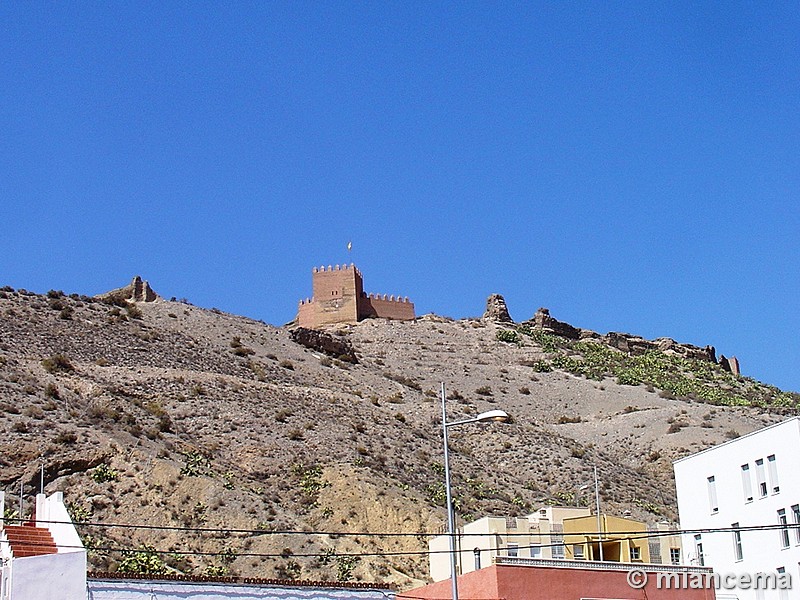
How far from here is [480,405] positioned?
88.6 metres

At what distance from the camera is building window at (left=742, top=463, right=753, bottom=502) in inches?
1607

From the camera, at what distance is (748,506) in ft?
134

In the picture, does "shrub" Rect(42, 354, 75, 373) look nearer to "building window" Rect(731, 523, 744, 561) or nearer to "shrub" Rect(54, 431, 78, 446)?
"shrub" Rect(54, 431, 78, 446)

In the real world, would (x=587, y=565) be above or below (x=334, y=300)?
below

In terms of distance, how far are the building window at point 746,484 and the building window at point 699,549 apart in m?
2.74

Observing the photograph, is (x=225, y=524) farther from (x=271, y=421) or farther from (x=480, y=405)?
(x=480, y=405)

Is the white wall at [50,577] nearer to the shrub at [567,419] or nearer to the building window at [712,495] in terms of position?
the building window at [712,495]

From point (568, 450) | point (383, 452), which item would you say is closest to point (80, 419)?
point (383, 452)

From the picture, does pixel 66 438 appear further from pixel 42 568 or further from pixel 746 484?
pixel 746 484

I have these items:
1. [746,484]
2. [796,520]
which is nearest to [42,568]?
[796,520]

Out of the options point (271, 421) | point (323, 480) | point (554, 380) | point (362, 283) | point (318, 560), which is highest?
point (362, 283)

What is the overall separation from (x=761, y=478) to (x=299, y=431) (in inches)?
1130

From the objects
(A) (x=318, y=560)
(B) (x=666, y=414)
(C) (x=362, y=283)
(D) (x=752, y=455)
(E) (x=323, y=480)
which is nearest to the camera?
(D) (x=752, y=455)

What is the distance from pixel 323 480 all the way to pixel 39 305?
3724 cm
